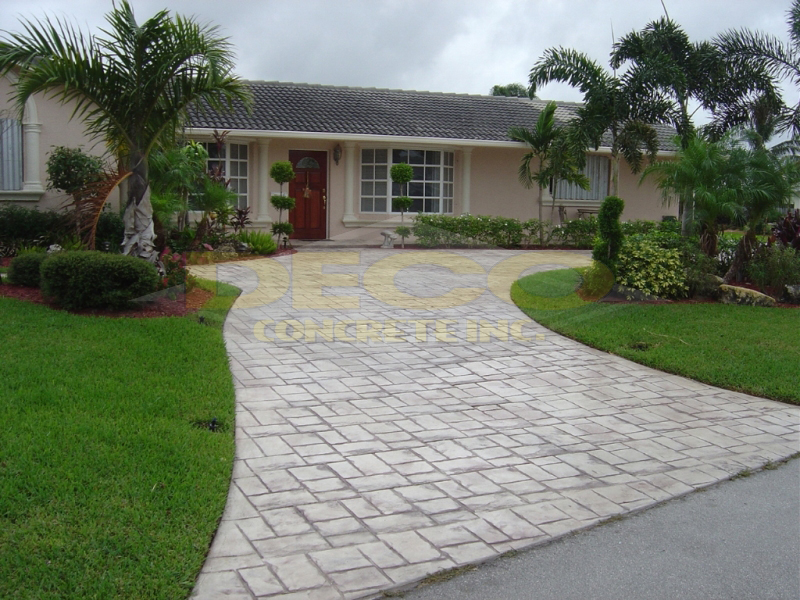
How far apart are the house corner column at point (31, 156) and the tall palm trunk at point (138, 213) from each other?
18.3ft

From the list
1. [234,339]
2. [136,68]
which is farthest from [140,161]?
[234,339]

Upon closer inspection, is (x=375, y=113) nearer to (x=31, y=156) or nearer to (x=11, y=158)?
(x=31, y=156)

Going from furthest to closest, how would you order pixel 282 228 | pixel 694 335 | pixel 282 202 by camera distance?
pixel 282 202 < pixel 282 228 < pixel 694 335

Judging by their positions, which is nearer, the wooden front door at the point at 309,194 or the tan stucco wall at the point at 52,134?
the tan stucco wall at the point at 52,134

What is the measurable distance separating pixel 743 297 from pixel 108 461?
32.3 feet

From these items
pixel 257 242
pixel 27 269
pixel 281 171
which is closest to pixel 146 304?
pixel 27 269

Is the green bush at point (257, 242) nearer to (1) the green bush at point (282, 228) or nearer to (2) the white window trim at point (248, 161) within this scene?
(1) the green bush at point (282, 228)

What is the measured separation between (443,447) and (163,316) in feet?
15.8

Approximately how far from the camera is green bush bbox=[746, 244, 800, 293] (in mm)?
12047

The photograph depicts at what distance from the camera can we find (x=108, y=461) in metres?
4.82

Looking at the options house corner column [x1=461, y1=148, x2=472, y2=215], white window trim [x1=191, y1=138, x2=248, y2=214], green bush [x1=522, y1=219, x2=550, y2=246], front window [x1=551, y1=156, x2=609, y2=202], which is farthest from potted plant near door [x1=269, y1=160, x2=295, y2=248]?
front window [x1=551, y1=156, x2=609, y2=202]

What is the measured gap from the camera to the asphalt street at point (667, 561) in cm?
374

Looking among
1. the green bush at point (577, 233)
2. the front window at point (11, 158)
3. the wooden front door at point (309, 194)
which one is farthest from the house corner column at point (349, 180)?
the front window at point (11, 158)

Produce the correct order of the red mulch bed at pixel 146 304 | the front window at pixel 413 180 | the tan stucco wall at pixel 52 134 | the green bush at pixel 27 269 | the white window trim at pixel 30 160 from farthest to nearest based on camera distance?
the front window at pixel 413 180 → the tan stucco wall at pixel 52 134 → the white window trim at pixel 30 160 → the green bush at pixel 27 269 → the red mulch bed at pixel 146 304
